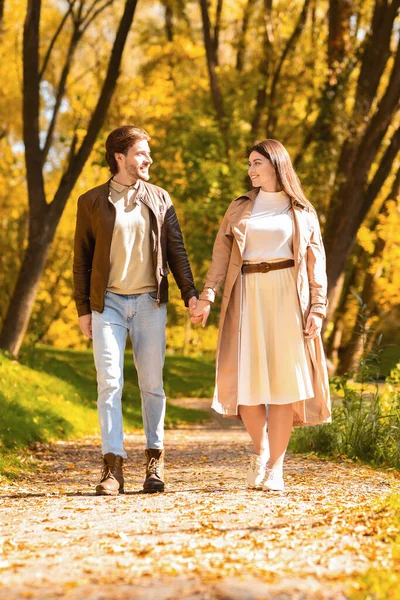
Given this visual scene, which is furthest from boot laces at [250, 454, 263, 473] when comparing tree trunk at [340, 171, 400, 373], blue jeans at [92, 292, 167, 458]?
tree trunk at [340, 171, 400, 373]

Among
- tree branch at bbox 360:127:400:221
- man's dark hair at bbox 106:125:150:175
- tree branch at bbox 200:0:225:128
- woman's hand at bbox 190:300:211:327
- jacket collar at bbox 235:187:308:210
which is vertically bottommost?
woman's hand at bbox 190:300:211:327

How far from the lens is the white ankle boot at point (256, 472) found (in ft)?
21.3

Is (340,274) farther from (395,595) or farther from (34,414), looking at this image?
(395,595)

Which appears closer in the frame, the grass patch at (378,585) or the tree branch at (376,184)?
the grass patch at (378,585)

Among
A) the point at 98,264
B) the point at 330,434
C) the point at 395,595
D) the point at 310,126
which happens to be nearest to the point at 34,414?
the point at 330,434

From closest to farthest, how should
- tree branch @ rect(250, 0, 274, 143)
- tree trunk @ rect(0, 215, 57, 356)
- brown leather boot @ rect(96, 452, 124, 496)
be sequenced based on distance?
1. brown leather boot @ rect(96, 452, 124, 496)
2. tree trunk @ rect(0, 215, 57, 356)
3. tree branch @ rect(250, 0, 274, 143)

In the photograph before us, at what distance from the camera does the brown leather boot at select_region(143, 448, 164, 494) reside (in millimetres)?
6547

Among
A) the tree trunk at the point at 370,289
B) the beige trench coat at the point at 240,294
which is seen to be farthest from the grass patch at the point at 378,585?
the tree trunk at the point at 370,289

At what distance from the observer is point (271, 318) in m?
6.52

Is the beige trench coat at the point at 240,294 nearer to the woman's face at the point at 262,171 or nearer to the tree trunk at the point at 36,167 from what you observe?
the woman's face at the point at 262,171

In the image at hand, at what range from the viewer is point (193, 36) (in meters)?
21.6

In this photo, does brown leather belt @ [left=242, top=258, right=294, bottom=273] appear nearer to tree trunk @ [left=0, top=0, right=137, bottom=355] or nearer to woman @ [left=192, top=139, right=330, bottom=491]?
woman @ [left=192, top=139, right=330, bottom=491]

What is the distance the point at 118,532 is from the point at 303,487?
1964 millimetres

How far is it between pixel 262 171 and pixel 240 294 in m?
0.79
